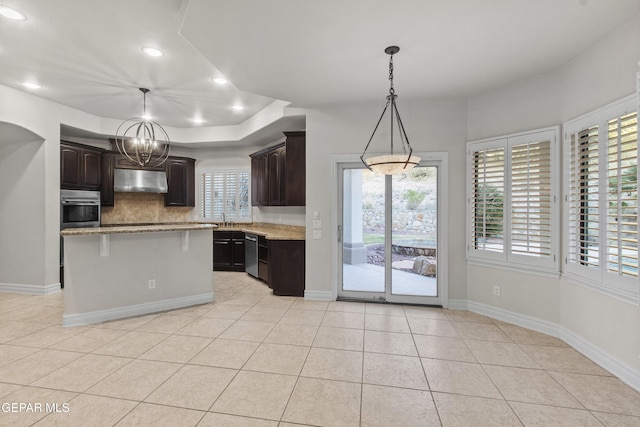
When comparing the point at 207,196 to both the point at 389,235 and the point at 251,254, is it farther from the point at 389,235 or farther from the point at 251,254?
the point at 389,235

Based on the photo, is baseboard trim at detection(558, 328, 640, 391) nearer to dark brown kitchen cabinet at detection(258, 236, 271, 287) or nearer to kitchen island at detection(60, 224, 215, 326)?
dark brown kitchen cabinet at detection(258, 236, 271, 287)

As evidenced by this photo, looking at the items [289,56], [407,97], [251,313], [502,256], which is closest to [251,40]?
[289,56]

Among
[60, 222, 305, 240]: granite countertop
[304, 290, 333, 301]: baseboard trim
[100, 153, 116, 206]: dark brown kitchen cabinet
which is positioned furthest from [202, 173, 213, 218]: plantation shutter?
[304, 290, 333, 301]: baseboard trim

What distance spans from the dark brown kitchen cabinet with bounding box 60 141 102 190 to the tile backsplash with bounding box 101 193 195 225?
0.68 m

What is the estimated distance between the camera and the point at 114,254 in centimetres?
362

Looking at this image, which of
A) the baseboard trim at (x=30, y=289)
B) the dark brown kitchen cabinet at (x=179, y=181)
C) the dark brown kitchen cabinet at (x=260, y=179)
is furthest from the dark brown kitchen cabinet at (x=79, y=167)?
the dark brown kitchen cabinet at (x=260, y=179)

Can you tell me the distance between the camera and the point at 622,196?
2451 mm

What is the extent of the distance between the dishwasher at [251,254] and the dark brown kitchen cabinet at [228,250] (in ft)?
0.56

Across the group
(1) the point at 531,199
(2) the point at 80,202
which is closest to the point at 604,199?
(1) the point at 531,199

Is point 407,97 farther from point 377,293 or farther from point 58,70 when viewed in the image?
point 58,70

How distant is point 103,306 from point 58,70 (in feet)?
9.81

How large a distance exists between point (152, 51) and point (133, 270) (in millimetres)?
2601

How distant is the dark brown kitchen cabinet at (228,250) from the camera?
6.27 meters

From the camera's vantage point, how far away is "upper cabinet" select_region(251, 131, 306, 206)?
478cm
